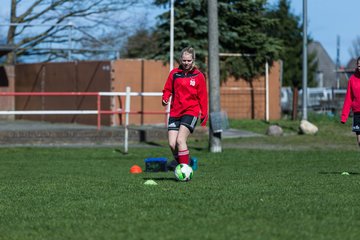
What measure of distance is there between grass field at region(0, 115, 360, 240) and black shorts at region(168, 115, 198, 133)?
783 mm

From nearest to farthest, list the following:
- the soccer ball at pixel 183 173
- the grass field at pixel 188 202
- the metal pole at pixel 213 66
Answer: the grass field at pixel 188 202 → the soccer ball at pixel 183 173 → the metal pole at pixel 213 66

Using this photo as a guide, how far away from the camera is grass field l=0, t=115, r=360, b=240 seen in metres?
7.14

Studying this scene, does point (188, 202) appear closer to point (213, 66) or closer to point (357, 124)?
point (357, 124)

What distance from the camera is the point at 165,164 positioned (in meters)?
14.9

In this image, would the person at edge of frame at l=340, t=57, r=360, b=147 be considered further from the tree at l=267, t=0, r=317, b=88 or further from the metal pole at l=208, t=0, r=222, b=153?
the tree at l=267, t=0, r=317, b=88

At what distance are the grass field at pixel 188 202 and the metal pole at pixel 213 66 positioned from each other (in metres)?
2.97

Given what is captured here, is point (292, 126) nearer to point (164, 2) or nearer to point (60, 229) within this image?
point (164, 2)

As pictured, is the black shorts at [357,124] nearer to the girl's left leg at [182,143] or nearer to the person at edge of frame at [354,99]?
the person at edge of frame at [354,99]

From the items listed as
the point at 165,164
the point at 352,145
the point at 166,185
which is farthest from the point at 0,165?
the point at 352,145

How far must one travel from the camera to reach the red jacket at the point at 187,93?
11.7 m

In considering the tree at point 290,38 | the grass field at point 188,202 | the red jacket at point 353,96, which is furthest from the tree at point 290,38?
the red jacket at point 353,96

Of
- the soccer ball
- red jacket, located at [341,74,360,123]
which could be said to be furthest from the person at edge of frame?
the soccer ball

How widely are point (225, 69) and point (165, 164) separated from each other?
18953mm

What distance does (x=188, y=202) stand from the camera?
888 cm
